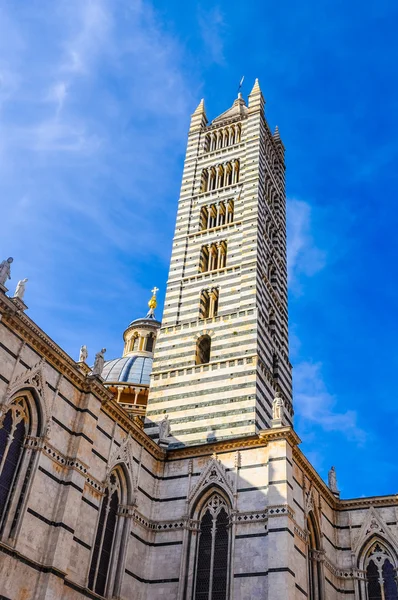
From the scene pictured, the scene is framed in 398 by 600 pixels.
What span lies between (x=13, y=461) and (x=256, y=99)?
2637 centimetres

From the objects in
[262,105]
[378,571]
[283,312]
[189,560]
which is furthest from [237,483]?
[262,105]

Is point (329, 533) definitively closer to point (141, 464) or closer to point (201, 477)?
point (201, 477)

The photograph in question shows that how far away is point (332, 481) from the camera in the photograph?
24.5 metres

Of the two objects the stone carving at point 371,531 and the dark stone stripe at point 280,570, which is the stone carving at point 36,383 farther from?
the stone carving at point 371,531

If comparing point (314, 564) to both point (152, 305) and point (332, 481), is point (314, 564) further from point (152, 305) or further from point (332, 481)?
point (152, 305)

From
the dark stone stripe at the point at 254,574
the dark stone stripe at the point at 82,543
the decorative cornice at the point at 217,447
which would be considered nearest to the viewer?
the dark stone stripe at the point at 82,543

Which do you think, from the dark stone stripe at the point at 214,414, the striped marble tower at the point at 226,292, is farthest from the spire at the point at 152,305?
the dark stone stripe at the point at 214,414

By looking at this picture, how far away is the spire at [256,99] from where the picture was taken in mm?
36000

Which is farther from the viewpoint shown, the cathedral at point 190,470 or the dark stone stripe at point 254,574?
the dark stone stripe at point 254,574

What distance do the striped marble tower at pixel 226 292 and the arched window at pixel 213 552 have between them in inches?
132

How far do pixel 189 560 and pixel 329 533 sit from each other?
536 cm

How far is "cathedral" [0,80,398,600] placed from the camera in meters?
16.6

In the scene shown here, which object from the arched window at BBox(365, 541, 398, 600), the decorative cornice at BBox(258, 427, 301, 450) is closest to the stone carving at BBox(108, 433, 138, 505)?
the decorative cornice at BBox(258, 427, 301, 450)

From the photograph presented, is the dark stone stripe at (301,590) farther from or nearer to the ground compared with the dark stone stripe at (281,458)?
nearer to the ground
